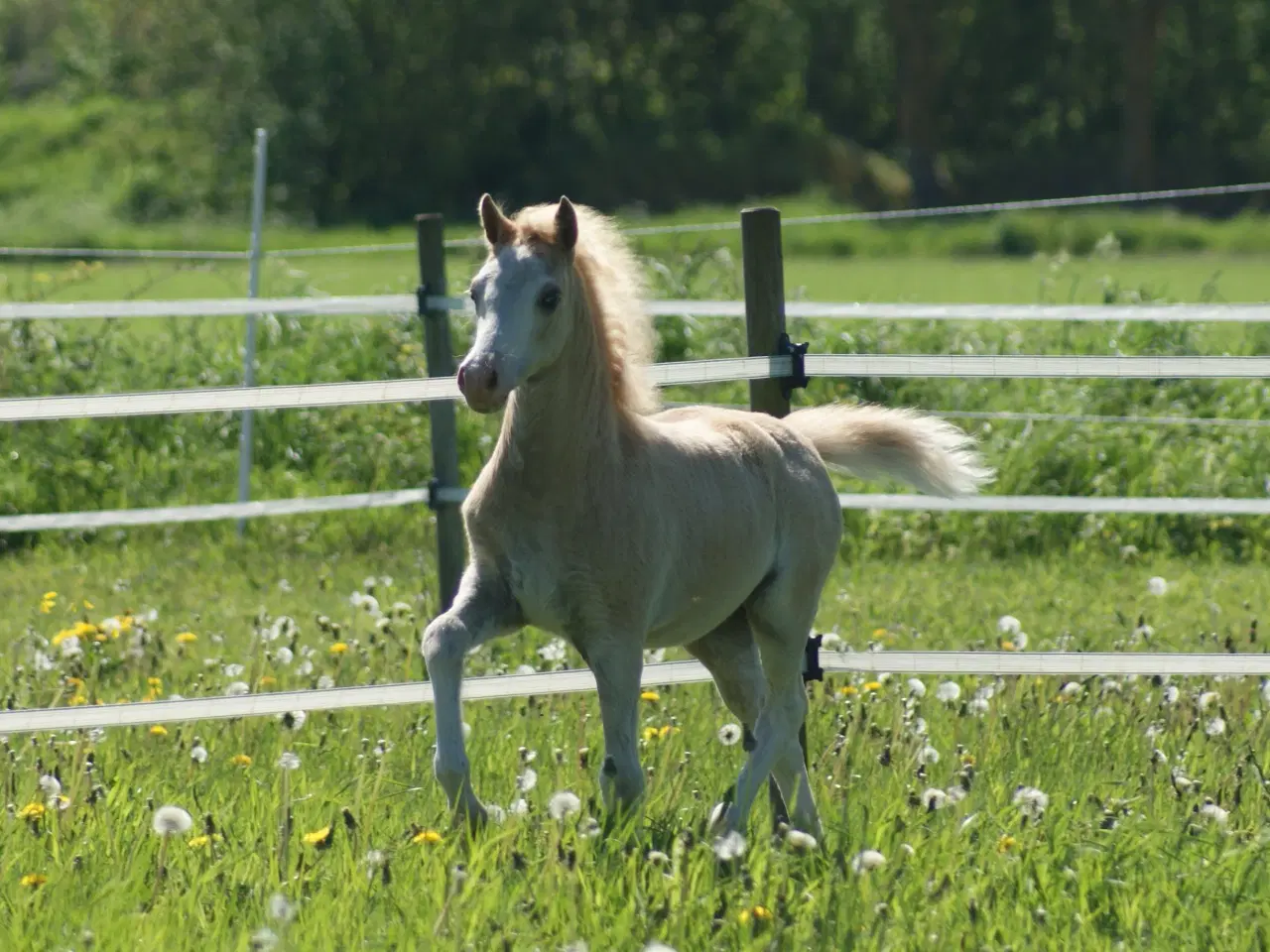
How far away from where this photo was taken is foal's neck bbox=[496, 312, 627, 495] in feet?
12.7

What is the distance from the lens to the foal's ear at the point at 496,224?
379 cm

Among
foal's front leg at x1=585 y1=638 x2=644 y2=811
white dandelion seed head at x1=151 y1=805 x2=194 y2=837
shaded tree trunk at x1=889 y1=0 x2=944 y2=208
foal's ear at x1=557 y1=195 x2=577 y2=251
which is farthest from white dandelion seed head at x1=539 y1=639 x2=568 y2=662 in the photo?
shaded tree trunk at x1=889 y1=0 x2=944 y2=208

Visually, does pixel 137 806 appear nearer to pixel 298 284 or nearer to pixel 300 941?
pixel 300 941

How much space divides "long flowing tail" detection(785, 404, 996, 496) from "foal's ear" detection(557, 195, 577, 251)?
1.14 meters

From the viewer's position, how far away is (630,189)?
126ft

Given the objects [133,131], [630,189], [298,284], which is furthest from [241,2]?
[298,284]

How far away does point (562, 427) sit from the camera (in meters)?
3.87

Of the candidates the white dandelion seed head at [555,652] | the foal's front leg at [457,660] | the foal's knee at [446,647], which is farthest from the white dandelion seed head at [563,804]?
the white dandelion seed head at [555,652]

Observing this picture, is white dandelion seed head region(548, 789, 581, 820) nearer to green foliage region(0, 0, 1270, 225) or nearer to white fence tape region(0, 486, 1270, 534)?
white fence tape region(0, 486, 1270, 534)

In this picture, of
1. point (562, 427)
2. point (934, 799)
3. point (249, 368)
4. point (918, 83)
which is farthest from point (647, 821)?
point (918, 83)

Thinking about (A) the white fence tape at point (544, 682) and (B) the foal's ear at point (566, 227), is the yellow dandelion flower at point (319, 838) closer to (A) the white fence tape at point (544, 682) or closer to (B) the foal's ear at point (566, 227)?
(A) the white fence tape at point (544, 682)

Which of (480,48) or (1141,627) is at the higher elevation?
(480,48)

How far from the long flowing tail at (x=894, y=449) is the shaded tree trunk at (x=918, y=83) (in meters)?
35.5

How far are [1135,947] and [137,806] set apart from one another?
6.84 ft
